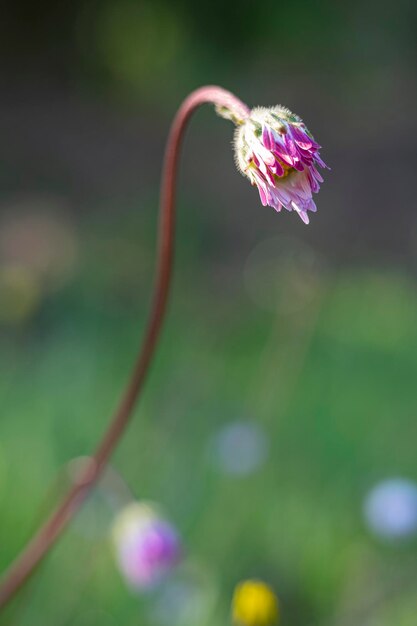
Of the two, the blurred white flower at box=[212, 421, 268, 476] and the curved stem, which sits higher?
the curved stem

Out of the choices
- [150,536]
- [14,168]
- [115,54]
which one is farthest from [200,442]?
[115,54]

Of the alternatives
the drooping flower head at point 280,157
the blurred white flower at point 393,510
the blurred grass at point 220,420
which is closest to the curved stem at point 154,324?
the drooping flower head at point 280,157

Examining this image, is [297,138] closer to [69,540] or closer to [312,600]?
[312,600]

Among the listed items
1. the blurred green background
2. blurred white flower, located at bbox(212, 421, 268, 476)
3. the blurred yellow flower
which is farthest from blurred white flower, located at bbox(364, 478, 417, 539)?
the blurred yellow flower

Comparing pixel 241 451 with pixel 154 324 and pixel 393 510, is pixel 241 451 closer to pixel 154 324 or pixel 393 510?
pixel 393 510

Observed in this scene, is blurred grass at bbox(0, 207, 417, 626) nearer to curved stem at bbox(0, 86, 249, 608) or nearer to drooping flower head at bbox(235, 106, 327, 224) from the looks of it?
curved stem at bbox(0, 86, 249, 608)
